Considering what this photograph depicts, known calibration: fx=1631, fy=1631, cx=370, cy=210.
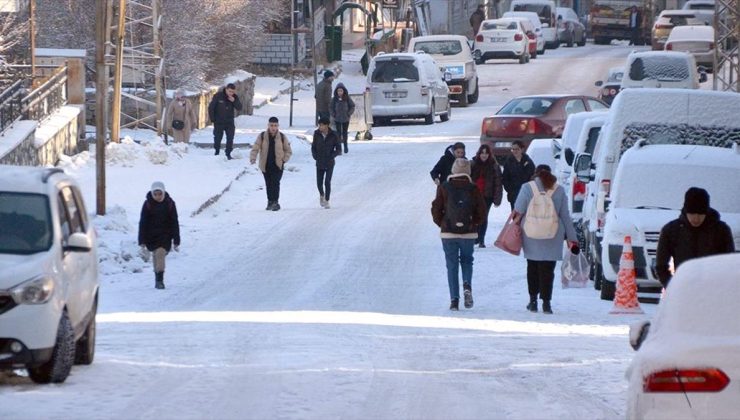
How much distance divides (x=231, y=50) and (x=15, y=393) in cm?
3640

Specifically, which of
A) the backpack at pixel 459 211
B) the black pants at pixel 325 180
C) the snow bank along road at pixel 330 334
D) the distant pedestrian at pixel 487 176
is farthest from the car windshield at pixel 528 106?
the backpack at pixel 459 211

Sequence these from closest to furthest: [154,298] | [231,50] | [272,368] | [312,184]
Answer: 1. [272,368]
2. [154,298]
3. [312,184]
4. [231,50]

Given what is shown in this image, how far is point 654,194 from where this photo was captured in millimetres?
16672

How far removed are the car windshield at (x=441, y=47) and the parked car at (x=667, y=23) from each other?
14.2m

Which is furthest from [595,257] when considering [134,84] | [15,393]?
[134,84]

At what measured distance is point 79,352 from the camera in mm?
11617

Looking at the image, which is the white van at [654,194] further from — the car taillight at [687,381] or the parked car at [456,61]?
the parked car at [456,61]

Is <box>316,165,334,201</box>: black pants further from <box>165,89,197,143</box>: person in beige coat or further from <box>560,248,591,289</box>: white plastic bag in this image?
<box>165,89,197,143</box>: person in beige coat

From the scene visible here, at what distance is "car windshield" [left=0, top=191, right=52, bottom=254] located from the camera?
10.8m

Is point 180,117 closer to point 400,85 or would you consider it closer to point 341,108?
point 341,108

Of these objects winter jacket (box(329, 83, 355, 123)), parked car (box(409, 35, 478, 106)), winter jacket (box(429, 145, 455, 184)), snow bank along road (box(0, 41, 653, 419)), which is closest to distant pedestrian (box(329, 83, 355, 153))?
winter jacket (box(329, 83, 355, 123))

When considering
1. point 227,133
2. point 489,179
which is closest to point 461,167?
point 489,179

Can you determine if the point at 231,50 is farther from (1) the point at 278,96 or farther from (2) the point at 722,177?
(2) the point at 722,177

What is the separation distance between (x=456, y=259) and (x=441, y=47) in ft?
98.4
